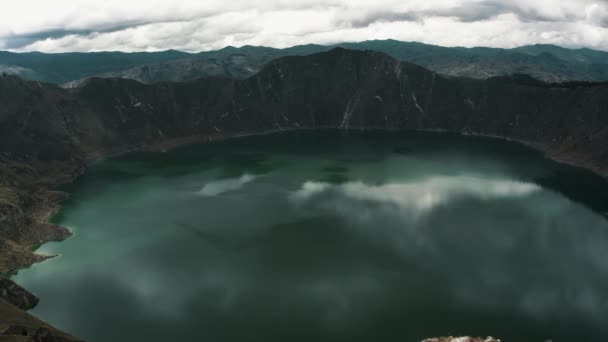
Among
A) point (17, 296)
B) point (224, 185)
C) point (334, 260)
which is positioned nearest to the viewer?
point (17, 296)

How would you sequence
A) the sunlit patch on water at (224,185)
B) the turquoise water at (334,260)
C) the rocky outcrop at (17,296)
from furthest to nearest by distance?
the sunlit patch on water at (224,185) → the rocky outcrop at (17,296) → the turquoise water at (334,260)

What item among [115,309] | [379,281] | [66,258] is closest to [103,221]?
[66,258]

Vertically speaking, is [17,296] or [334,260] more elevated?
[334,260]

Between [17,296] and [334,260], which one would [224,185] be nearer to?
[334,260]

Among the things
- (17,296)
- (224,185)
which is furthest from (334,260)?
(224,185)

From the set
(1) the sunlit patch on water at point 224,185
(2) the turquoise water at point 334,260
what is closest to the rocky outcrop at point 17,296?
(2) the turquoise water at point 334,260

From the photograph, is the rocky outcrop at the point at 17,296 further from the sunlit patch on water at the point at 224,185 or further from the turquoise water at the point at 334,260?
the sunlit patch on water at the point at 224,185

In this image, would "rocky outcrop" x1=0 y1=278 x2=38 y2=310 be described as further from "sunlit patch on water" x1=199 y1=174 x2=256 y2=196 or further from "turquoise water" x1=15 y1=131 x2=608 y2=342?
"sunlit patch on water" x1=199 y1=174 x2=256 y2=196

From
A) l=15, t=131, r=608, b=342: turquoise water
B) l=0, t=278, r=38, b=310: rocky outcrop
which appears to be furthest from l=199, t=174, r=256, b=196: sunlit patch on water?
l=0, t=278, r=38, b=310: rocky outcrop

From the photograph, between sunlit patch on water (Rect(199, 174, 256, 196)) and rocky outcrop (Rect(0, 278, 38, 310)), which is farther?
sunlit patch on water (Rect(199, 174, 256, 196))
